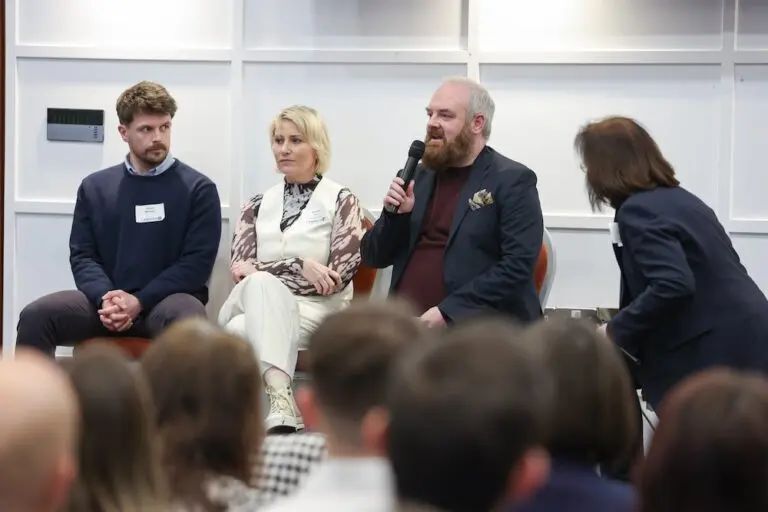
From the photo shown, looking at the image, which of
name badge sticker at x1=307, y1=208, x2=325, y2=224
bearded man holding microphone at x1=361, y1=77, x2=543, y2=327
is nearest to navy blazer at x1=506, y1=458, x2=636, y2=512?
bearded man holding microphone at x1=361, y1=77, x2=543, y2=327

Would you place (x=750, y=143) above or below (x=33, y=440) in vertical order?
above

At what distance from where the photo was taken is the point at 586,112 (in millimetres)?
A: 4371

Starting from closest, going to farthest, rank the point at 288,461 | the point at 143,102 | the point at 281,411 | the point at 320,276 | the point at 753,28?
the point at 288,461, the point at 281,411, the point at 320,276, the point at 143,102, the point at 753,28

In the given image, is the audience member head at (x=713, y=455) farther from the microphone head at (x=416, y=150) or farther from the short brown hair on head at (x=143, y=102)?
the short brown hair on head at (x=143, y=102)

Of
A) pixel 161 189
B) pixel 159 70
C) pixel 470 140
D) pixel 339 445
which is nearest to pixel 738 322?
pixel 470 140

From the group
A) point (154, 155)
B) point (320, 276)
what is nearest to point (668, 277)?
point (320, 276)

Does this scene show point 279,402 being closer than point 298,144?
Yes

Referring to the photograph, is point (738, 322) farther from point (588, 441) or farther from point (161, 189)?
point (161, 189)

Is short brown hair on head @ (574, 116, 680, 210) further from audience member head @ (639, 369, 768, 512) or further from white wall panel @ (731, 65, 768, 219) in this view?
audience member head @ (639, 369, 768, 512)

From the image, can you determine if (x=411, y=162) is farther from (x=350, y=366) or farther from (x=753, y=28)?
(x=350, y=366)

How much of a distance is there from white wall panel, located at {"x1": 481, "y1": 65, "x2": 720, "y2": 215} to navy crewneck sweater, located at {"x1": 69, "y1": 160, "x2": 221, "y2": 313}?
4.12ft

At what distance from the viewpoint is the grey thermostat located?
458 centimetres

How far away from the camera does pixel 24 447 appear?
3.40ft

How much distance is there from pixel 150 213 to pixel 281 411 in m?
1.08
